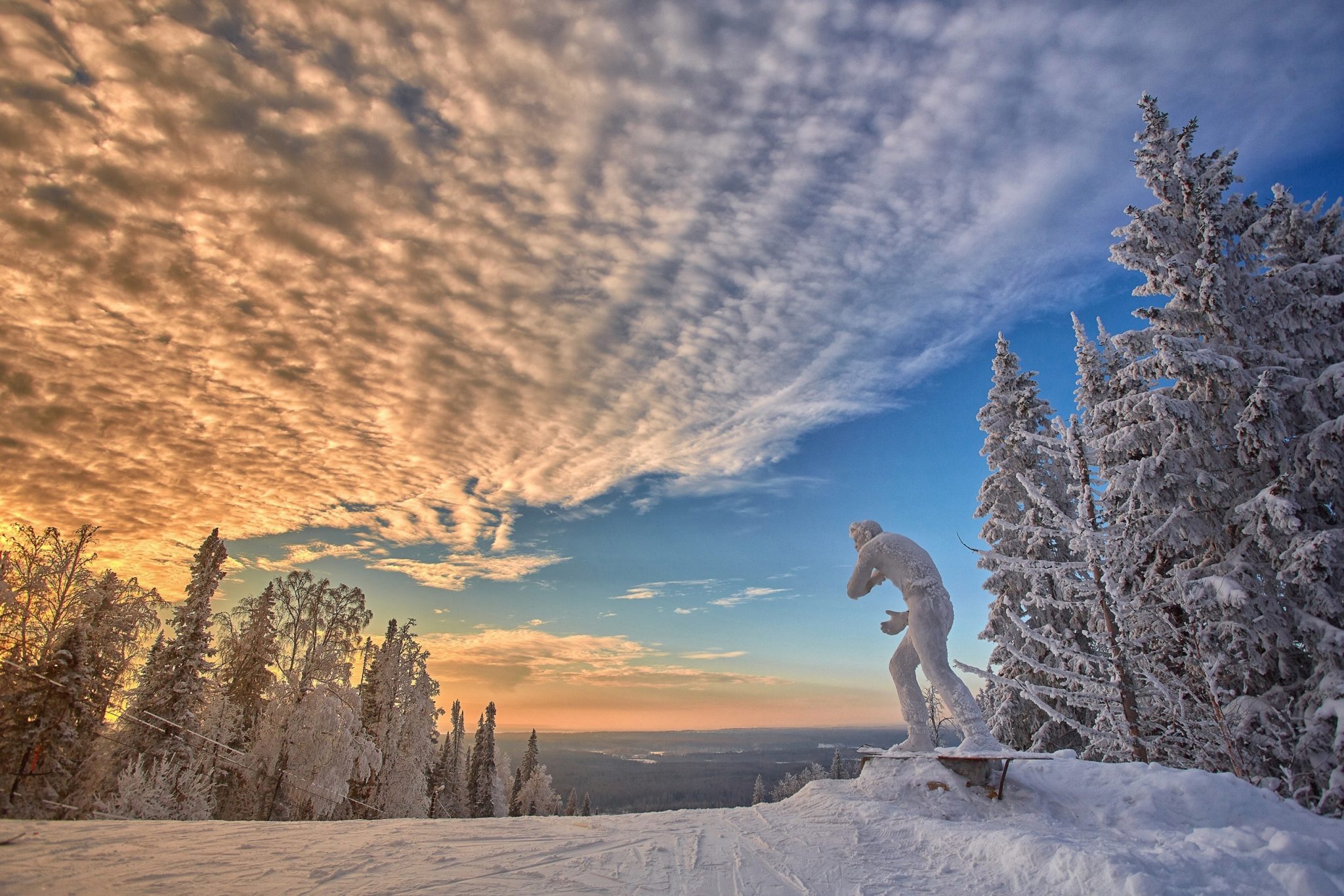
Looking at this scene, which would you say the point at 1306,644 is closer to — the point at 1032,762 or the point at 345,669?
the point at 1032,762

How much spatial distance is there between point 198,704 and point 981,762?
29.1 metres

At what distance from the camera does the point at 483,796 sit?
154ft

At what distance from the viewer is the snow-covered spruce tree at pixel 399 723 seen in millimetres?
31062

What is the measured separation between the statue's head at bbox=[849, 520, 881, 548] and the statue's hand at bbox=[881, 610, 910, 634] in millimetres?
1182

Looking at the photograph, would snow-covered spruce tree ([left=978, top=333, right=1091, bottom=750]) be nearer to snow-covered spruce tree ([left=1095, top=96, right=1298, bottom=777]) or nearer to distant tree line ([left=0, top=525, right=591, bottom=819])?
snow-covered spruce tree ([left=1095, top=96, right=1298, bottom=777])

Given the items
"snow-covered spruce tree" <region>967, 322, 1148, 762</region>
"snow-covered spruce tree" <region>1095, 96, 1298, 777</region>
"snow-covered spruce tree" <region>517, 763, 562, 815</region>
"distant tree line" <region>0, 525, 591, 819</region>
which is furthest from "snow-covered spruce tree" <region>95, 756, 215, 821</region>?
"snow-covered spruce tree" <region>517, 763, 562, 815</region>

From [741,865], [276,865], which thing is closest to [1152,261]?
[741,865]

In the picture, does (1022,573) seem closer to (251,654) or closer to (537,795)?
(251,654)

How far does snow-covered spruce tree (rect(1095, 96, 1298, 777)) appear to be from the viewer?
11336 mm

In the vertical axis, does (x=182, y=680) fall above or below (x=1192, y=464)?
below

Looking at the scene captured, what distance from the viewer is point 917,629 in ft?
28.1

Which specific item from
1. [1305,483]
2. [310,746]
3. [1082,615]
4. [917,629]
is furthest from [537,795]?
[1305,483]

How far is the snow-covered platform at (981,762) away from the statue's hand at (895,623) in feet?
6.03

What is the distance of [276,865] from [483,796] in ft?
165
